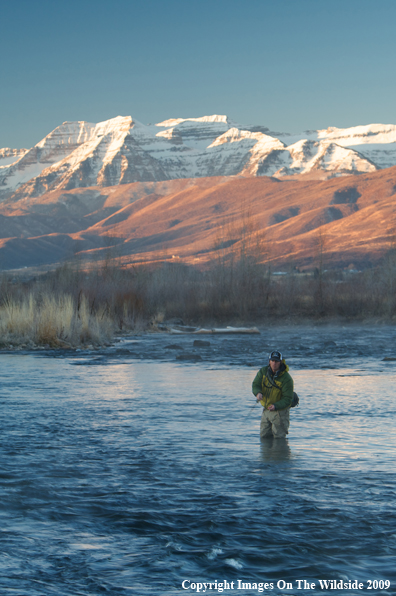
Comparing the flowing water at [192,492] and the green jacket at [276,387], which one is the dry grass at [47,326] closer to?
the flowing water at [192,492]

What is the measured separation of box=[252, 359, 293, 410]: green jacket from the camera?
9844mm

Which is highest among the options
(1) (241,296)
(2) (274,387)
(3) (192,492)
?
(1) (241,296)

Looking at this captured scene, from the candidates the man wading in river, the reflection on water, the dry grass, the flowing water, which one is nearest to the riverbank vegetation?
the dry grass

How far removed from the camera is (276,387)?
389 inches

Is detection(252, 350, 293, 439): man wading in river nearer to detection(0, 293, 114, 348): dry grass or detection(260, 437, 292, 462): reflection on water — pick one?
detection(260, 437, 292, 462): reflection on water

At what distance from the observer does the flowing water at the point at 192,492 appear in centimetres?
585

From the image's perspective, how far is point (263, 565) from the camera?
19.7 ft

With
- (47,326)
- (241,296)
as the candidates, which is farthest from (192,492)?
(241,296)

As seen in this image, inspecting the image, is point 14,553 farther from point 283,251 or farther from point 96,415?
point 283,251

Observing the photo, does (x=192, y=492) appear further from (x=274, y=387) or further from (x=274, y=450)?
(x=274, y=387)

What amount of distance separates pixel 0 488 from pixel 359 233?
18006cm

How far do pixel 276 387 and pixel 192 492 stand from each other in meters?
2.40

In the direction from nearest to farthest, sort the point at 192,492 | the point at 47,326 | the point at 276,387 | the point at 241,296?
1. the point at 192,492
2. the point at 276,387
3. the point at 47,326
4. the point at 241,296

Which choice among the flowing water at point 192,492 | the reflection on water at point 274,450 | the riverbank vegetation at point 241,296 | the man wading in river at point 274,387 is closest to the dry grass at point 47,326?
the riverbank vegetation at point 241,296
